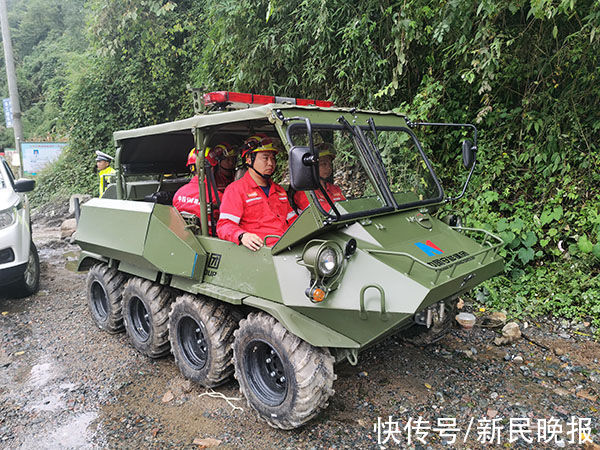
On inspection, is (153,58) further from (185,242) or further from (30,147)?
(185,242)

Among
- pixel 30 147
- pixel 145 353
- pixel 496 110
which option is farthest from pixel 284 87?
pixel 30 147

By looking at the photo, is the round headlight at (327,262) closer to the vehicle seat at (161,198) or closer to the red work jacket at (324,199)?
→ the red work jacket at (324,199)

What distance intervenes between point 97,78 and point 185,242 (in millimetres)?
Result: 12082

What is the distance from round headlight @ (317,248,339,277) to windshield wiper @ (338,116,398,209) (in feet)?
2.80

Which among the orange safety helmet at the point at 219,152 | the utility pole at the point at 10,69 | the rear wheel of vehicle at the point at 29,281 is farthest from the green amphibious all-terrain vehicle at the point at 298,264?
the utility pole at the point at 10,69

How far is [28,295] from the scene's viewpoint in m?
6.45

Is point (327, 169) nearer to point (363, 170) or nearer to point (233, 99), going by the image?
point (363, 170)

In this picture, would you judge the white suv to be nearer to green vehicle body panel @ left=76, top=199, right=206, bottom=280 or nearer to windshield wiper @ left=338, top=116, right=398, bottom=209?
green vehicle body panel @ left=76, top=199, right=206, bottom=280

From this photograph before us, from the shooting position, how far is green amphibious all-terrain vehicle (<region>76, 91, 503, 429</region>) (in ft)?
9.54

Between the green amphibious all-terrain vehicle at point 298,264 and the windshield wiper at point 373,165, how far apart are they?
0.01 m

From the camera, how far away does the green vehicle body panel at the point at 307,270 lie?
9.41 ft

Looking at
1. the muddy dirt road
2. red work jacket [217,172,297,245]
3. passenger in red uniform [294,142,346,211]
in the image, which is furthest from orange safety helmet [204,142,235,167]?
the muddy dirt road

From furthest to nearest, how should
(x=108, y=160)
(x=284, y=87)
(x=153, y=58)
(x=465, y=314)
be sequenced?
(x=153, y=58), (x=108, y=160), (x=284, y=87), (x=465, y=314)

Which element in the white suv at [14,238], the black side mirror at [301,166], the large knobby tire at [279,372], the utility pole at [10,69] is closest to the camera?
the black side mirror at [301,166]
